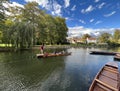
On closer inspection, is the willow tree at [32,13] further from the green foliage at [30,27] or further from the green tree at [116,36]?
the green tree at [116,36]

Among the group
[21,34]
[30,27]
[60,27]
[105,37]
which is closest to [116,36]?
[105,37]

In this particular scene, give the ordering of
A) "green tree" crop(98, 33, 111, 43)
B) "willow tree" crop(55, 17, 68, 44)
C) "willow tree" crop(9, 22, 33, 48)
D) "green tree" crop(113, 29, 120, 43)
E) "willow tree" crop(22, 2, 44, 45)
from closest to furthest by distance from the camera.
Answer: "willow tree" crop(9, 22, 33, 48) → "willow tree" crop(22, 2, 44, 45) → "willow tree" crop(55, 17, 68, 44) → "green tree" crop(113, 29, 120, 43) → "green tree" crop(98, 33, 111, 43)

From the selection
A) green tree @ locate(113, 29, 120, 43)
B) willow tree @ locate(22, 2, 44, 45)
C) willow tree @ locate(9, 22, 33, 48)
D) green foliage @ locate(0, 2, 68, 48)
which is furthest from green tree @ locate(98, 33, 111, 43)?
willow tree @ locate(9, 22, 33, 48)

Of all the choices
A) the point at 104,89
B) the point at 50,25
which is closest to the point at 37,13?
the point at 50,25

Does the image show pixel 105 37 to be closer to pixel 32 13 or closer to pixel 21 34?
pixel 32 13

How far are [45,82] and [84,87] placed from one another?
8.28 ft

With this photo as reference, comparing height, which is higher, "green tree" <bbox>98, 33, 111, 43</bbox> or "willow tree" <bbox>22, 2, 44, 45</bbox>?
"willow tree" <bbox>22, 2, 44, 45</bbox>

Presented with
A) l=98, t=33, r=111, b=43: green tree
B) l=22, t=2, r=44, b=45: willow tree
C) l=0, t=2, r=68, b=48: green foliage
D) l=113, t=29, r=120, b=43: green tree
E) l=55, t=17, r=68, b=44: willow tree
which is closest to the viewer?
l=0, t=2, r=68, b=48: green foliage

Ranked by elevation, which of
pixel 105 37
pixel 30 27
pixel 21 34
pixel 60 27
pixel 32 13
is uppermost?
pixel 32 13

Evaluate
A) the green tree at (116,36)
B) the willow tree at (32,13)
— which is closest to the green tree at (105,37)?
the green tree at (116,36)

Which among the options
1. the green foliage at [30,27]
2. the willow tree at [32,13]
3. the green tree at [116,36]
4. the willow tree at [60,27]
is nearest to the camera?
the green foliage at [30,27]

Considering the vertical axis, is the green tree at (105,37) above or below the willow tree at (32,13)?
below

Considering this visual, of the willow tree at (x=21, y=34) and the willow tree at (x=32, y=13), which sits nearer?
the willow tree at (x=21, y=34)

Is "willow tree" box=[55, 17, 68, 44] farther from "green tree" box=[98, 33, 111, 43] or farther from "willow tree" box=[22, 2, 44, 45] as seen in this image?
"green tree" box=[98, 33, 111, 43]
